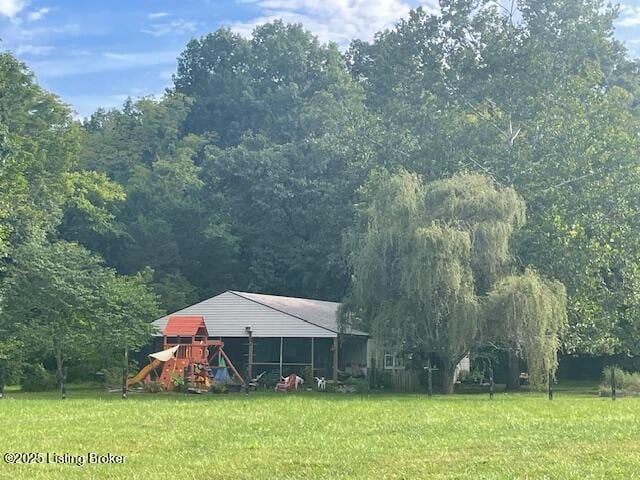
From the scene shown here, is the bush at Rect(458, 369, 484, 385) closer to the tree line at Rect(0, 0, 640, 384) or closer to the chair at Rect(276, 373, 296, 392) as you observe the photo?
the tree line at Rect(0, 0, 640, 384)

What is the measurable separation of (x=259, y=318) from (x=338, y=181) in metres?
14.2

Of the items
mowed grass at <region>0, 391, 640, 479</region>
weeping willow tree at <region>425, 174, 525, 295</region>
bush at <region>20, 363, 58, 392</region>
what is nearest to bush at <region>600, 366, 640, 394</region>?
weeping willow tree at <region>425, 174, 525, 295</region>

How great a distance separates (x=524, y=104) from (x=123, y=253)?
22.6m

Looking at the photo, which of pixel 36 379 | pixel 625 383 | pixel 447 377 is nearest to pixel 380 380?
pixel 447 377

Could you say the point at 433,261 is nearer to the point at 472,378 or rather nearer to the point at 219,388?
the point at 219,388

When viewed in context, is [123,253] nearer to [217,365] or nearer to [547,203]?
[217,365]

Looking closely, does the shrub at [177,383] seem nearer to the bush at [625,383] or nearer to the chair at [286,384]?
the chair at [286,384]

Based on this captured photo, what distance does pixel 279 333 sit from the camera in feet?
102

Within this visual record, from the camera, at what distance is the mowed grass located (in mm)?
10016

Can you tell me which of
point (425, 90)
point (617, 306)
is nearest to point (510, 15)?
point (425, 90)

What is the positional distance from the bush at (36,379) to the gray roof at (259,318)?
15.4 ft

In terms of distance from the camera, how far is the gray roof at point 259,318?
30.6 m

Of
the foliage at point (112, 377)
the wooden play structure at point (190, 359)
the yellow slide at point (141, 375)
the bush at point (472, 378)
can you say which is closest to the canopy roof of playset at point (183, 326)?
the wooden play structure at point (190, 359)

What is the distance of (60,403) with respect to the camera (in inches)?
798
